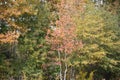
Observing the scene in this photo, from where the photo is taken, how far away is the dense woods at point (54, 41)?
57.3 ft

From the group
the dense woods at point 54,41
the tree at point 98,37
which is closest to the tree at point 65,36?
the dense woods at point 54,41

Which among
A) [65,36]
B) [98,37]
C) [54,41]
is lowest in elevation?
[98,37]

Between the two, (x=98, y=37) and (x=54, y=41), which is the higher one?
(x=54, y=41)

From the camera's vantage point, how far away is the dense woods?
17.5m

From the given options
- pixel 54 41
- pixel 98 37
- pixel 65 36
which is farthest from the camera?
pixel 98 37

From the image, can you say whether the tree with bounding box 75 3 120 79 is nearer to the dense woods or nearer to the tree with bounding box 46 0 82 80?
the dense woods

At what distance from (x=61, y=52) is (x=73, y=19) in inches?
81.4

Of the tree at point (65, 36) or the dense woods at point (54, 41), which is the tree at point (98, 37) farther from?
the tree at point (65, 36)

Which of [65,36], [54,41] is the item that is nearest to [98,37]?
[65,36]

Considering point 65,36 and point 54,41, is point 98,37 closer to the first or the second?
point 65,36

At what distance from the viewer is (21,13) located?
59.7 ft

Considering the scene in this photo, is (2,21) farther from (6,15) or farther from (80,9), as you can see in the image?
(80,9)

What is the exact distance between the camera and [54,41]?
17.2m

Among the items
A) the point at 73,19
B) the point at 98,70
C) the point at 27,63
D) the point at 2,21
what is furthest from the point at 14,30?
the point at 98,70
